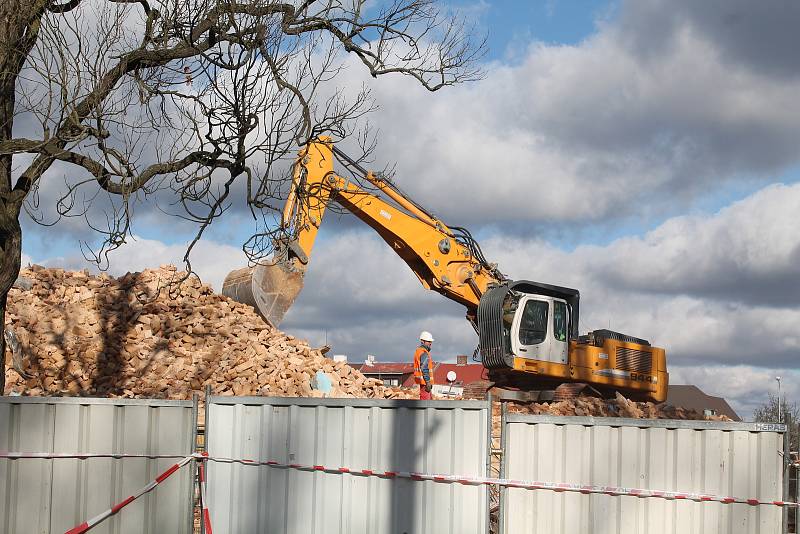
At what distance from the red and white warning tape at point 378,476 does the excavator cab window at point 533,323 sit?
37.5 feet

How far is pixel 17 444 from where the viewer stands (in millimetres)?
10328

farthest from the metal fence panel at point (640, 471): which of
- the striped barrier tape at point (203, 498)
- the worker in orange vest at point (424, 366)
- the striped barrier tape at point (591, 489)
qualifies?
the worker in orange vest at point (424, 366)

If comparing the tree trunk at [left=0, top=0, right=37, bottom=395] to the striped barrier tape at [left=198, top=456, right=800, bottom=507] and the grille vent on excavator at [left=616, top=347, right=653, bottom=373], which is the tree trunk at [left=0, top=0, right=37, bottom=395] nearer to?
the striped barrier tape at [left=198, top=456, right=800, bottom=507]

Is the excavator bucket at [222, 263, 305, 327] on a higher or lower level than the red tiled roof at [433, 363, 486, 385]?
higher

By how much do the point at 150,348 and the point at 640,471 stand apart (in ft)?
49.4

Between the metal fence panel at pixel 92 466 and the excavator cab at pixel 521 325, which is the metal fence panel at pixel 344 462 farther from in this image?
the excavator cab at pixel 521 325

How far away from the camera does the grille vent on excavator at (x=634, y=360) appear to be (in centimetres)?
2238

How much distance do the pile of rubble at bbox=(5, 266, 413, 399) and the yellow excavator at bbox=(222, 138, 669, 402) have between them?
2.79 ft

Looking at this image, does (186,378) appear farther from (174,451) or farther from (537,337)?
(174,451)

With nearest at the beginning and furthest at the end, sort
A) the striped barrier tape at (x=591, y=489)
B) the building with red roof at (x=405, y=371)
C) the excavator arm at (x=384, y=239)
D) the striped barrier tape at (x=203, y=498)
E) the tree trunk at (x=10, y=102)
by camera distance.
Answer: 1. the striped barrier tape at (x=591, y=489)
2. the striped barrier tape at (x=203, y=498)
3. the tree trunk at (x=10, y=102)
4. the excavator arm at (x=384, y=239)
5. the building with red roof at (x=405, y=371)

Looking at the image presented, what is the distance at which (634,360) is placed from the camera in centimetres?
2259

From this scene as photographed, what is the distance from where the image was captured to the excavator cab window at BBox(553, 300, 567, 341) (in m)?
21.2

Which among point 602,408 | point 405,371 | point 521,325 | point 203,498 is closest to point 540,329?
point 521,325

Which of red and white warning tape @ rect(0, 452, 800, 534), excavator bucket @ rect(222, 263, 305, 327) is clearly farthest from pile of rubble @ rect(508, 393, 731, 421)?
red and white warning tape @ rect(0, 452, 800, 534)
